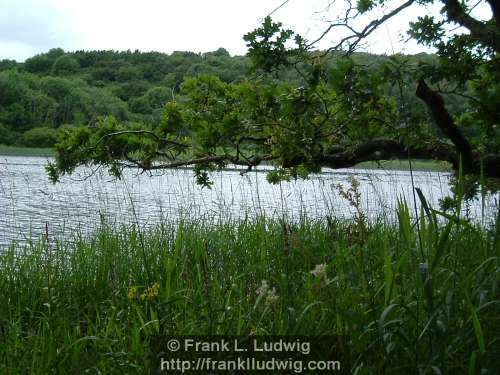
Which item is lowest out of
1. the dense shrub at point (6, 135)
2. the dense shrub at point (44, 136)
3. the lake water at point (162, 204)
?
the lake water at point (162, 204)

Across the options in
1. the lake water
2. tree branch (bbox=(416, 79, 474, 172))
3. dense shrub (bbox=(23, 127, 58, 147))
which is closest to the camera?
tree branch (bbox=(416, 79, 474, 172))

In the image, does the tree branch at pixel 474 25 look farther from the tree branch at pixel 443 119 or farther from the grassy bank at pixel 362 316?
the grassy bank at pixel 362 316

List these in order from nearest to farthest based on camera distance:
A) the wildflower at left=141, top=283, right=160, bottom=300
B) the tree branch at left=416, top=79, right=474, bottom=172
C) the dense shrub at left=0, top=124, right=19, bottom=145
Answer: the wildflower at left=141, top=283, right=160, bottom=300, the tree branch at left=416, top=79, right=474, bottom=172, the dense shrub at left=0, top=124, right=19, bottom=145

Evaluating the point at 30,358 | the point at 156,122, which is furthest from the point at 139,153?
the point at 30,358

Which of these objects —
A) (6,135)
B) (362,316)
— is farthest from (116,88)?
(6,135)

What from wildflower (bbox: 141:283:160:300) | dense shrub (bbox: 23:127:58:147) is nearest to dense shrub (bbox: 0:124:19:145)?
dense shrub (bbox: 23:127:58:147)

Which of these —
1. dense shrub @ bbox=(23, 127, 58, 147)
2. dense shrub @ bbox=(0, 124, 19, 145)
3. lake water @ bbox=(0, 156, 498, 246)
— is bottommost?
lake water @ bbox=(0, 156, 498, 246)

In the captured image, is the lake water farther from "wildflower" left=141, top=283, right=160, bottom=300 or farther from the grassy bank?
"wildflower" left=141, top=283, right=160, bottom=300

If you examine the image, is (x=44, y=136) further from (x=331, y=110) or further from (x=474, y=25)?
(x=474, y=25)

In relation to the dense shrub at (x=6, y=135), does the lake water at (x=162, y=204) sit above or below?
below

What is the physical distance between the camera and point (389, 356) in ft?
7.45

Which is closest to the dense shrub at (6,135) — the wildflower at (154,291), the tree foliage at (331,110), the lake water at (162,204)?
the lake water at (162,204)

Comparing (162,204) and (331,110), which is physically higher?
(331,110)

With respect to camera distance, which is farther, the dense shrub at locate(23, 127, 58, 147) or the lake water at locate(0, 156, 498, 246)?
the lake water at locate(0, 156, 498, 246)
